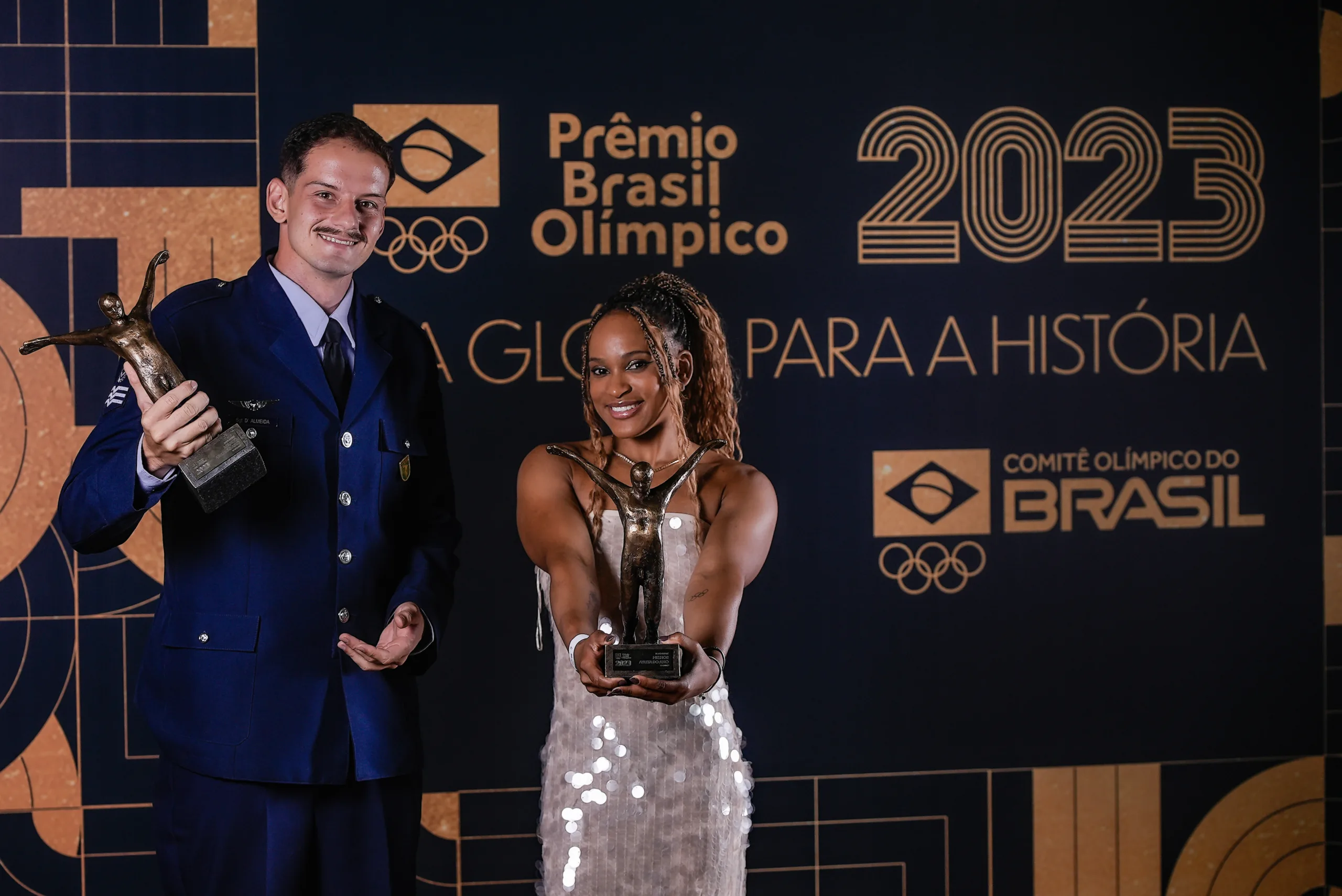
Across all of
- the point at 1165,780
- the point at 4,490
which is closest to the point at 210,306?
the point at 4,490

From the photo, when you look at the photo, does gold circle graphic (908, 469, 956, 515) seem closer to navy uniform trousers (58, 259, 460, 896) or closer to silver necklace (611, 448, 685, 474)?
silver necklace (611, 448, 685, 474)

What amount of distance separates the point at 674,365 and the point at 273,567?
3.01 ft

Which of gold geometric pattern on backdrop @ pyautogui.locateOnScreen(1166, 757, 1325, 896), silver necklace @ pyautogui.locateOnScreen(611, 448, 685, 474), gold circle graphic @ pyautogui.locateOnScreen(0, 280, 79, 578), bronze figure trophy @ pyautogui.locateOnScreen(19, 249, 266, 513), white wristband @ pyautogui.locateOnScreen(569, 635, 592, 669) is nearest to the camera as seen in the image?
bronze figure trophy @ pyautogui.locateOnScreen(19, 249, 266, 513)

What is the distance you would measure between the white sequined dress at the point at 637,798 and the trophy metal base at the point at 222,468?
72 centimetres

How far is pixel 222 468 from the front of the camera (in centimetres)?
210

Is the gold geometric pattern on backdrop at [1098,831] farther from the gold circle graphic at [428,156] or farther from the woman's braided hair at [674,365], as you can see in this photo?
the gold circle graphic at [428,156]

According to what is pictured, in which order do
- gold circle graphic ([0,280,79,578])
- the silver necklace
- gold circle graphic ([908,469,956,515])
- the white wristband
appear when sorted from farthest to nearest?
gold circle graphic ([908,469,956,515]) → gold circle graphic ([0,280,79,578]) → the silver necklace → the white wristband

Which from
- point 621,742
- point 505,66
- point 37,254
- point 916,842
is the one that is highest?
point 505,66

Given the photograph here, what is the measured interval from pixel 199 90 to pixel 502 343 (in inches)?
40.9

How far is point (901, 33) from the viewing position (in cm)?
343

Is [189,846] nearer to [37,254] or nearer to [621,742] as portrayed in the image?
[621,742]

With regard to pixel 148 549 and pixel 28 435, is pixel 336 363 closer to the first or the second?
pixel 148 549

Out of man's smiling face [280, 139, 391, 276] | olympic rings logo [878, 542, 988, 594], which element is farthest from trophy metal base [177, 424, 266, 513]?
olympic rings logo [878, 542, 988, 594]

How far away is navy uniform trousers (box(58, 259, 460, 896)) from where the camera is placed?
232 centimetres
